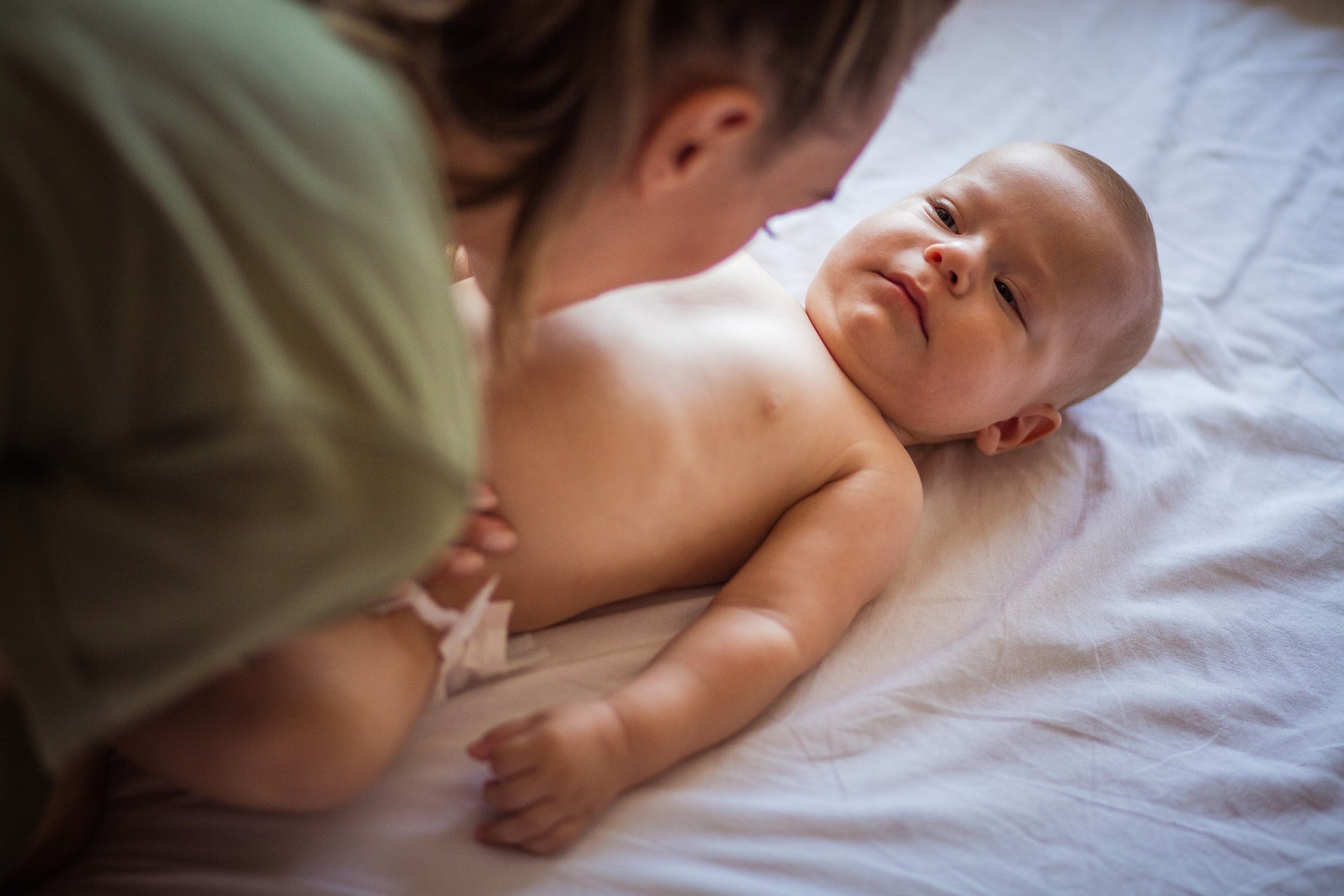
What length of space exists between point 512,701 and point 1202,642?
66 cm

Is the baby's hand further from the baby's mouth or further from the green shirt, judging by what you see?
the baby's mouth

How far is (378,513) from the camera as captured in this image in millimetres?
471

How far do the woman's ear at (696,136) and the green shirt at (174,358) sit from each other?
8.6 inches

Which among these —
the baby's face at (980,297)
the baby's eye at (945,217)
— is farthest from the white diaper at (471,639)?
the baby's eye at (945,217)

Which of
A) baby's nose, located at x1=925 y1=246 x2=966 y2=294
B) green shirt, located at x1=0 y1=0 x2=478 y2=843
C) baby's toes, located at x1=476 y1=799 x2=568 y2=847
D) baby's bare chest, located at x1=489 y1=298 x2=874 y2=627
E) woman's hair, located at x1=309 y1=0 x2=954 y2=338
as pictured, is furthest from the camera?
baby's nose, located at x1=925 y1=246 x2=966 y2=294

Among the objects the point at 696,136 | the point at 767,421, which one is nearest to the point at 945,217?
the point at 767,421

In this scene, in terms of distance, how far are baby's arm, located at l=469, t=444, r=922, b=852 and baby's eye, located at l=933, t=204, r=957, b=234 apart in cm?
28

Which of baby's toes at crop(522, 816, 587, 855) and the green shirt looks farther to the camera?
baby's toes at crop(522, 816, 587, 855)

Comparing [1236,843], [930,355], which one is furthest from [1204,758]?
[930,355]

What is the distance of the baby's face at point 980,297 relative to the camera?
3.51 ft

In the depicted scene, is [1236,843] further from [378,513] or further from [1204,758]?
[378,513]

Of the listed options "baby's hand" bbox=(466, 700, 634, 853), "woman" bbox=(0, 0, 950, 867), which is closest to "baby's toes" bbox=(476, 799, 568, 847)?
"baby's hand" bbox=(466, 700, 634, 853)

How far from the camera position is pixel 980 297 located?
1.07m

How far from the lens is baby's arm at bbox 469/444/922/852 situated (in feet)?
2.44
